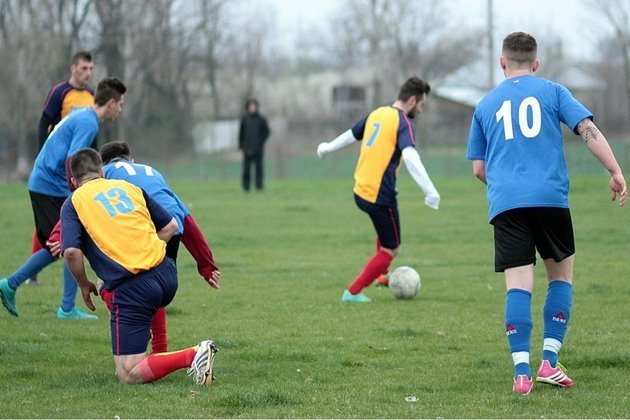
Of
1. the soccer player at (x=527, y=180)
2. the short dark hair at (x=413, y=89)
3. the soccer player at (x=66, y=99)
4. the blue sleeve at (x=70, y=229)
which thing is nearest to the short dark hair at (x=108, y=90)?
the soccer player at (x=66, y=99)

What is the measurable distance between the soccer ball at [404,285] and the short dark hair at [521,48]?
410cm

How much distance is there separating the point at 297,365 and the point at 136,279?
50.0 inches

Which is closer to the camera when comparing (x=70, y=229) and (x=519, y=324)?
(x=519, y=324)

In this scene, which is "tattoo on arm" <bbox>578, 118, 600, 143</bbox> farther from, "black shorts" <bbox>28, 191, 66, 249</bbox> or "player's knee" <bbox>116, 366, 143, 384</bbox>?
"black shorts" <bbox>28, 191, 66, 249</bbox>

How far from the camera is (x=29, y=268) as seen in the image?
8.50 metres

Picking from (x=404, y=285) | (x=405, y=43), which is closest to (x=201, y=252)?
(x=404, y=285)

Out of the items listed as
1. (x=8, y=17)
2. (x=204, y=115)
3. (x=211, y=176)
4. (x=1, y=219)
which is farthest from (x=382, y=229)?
(x=204, y=115)

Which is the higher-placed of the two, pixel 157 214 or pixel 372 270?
pixel 157 214

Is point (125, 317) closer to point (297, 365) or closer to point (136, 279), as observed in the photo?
point (136, 279)

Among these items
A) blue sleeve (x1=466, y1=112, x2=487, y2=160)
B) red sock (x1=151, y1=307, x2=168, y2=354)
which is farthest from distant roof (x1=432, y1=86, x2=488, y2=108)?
blue sleeve (x1=466, y1=112, x2=487, y2=160)

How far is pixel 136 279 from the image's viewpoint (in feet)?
20.0

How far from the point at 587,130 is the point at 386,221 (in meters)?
3.99

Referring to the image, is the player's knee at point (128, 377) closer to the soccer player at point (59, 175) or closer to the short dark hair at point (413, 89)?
the soccer player at point (59, 175)

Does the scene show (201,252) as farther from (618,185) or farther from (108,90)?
(618,185)
